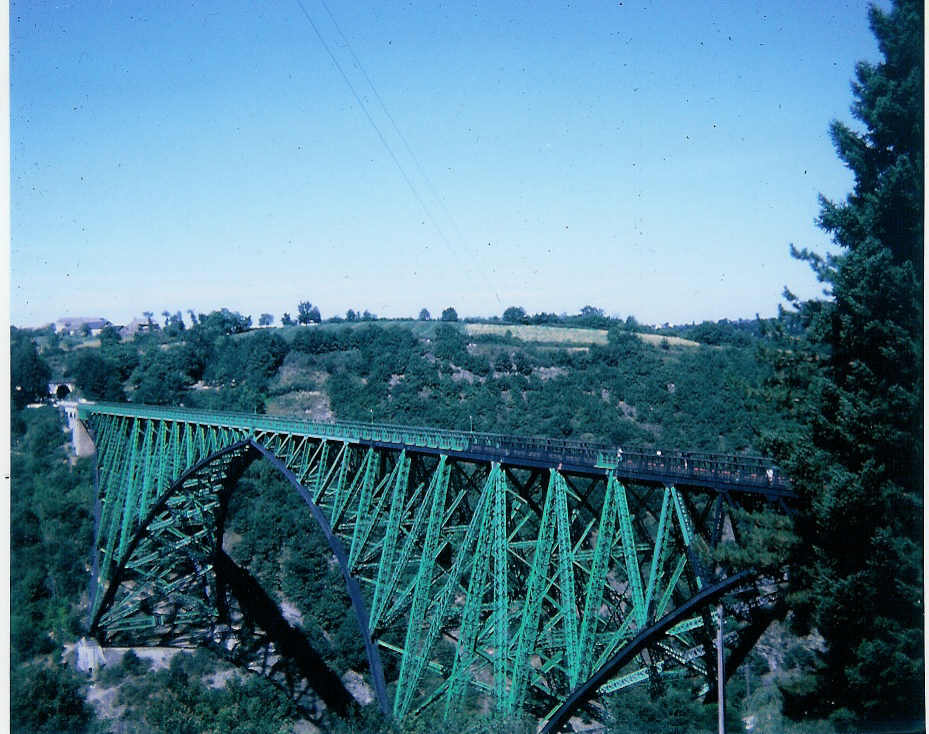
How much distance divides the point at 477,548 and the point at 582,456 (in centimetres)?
346

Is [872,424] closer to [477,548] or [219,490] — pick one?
[477,548]

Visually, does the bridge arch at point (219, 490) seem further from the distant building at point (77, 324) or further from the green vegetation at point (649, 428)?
the distant building at point (77, 324)

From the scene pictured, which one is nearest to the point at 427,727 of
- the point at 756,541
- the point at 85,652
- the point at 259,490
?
the point at 756,541

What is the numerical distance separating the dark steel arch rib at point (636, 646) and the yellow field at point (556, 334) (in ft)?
208

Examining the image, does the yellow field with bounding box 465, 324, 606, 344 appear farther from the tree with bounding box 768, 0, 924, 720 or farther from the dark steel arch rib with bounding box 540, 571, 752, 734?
the tree with bounding box 768, 0, 924, 720

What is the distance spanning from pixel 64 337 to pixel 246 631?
86.2m

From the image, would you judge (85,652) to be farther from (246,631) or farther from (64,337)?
(64,337)

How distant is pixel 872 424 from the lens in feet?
33.4

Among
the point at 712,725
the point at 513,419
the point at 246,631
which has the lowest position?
the point at 246,631

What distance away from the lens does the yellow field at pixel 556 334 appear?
7694 cm

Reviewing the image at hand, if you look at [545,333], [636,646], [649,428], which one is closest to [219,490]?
[636,646]

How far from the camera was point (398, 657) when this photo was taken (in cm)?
3153

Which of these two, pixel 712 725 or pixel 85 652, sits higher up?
pixel 712 725

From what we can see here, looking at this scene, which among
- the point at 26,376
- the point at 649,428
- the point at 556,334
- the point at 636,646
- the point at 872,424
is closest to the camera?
the point at 872,424
